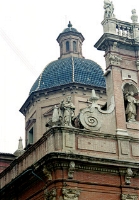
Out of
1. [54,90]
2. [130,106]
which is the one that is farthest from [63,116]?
[54,90]

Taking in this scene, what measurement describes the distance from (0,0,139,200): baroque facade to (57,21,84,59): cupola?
446 inches

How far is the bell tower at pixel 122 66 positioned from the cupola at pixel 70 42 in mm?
11335

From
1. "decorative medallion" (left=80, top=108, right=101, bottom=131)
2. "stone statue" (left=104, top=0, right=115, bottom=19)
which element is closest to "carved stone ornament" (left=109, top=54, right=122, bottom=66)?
"stone statue" (left=104, top=0, right=115, bottom=19)

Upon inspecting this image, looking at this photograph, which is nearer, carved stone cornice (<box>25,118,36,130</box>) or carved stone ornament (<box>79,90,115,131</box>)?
carved stone ornament (<box>79,90,115,131</box>)

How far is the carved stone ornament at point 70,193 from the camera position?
17.7 meters

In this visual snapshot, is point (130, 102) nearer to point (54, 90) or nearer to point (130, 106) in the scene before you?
point (130, 106)

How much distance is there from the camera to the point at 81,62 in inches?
1286

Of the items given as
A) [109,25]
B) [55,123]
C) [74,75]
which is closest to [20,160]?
[55,123]

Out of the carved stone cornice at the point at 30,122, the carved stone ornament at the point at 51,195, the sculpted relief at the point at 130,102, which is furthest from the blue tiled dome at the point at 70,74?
the carved stone ornament at the point at 51,195

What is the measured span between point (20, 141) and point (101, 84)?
23.7ft

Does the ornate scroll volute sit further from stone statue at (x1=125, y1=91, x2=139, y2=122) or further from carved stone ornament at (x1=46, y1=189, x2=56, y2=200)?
carved stone ornament at (x1=46, y1=189, x2=56, y2=200)

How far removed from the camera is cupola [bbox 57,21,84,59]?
113ft

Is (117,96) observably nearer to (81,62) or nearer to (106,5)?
(106,5)

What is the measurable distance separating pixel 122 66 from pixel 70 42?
1343 cm
